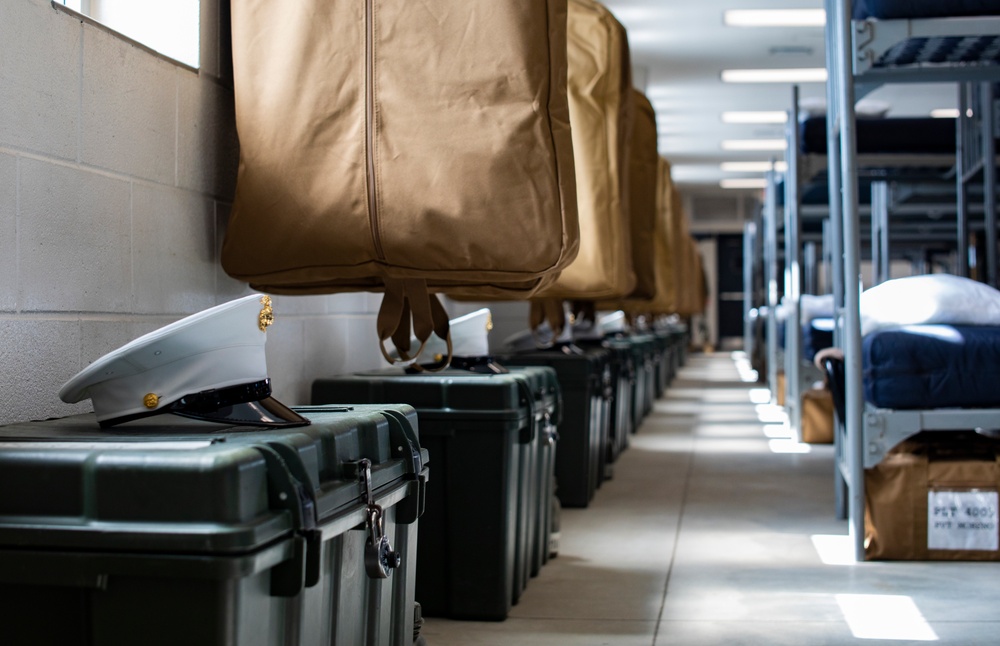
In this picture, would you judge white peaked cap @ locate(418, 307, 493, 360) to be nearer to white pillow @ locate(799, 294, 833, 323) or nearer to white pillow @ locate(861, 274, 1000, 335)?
white pillow @ locate(861, 274, 1000, 335)

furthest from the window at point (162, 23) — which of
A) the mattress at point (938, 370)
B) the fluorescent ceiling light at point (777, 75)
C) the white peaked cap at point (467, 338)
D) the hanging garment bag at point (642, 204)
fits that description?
the fluorescent ceiling light at point (777, 75)

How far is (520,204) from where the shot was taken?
2.40 meters

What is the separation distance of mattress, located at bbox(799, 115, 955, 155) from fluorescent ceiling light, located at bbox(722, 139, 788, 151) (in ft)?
33.8

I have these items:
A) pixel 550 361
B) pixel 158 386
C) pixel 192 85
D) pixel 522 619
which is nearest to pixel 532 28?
pixel 192 85

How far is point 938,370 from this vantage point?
3.61 meters

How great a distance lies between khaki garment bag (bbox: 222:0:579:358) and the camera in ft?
7.89

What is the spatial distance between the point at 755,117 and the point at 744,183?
7.61m

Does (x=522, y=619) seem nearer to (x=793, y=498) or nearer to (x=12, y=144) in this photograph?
(x=12, y=144)

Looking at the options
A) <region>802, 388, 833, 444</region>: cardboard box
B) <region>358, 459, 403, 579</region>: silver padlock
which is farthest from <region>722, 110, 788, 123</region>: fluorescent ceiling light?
<region>358, 459, 403, 579</region>: silver padlock

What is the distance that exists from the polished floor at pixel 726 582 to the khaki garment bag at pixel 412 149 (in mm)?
972

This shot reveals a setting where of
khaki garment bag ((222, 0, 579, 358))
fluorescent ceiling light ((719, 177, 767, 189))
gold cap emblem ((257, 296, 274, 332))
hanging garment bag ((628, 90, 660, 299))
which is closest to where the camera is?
gold cap emblem ((257, 296, 274, 332))

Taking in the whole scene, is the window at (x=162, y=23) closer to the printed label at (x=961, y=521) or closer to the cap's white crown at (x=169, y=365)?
the cap's white crown at (x=169, y=365)

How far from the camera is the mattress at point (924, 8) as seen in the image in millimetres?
3654

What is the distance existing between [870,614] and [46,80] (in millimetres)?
2415
